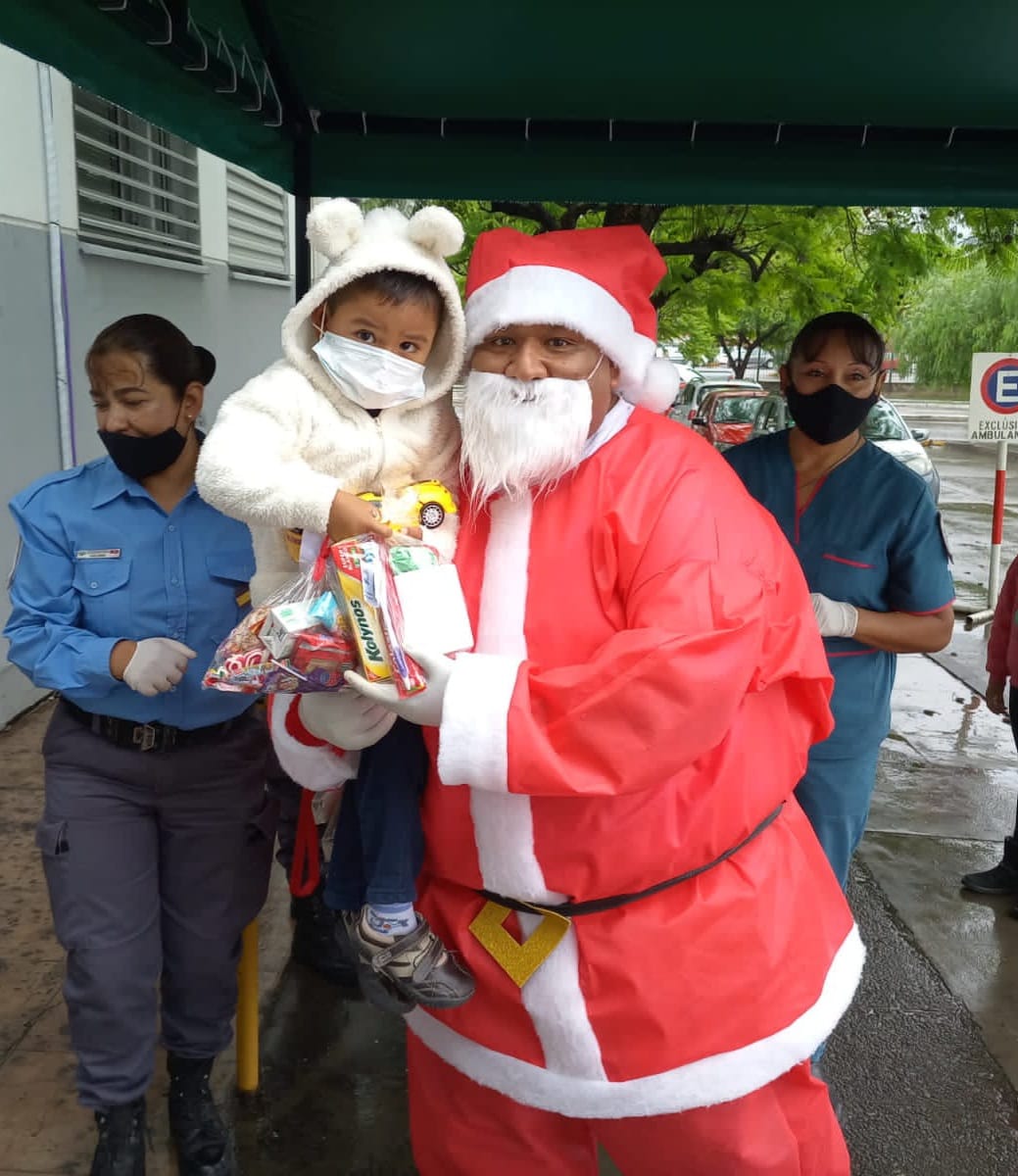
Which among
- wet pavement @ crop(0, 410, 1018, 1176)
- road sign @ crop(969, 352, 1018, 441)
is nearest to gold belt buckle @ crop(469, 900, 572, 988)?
wet pavement @ crop(0, 410, 1018, 1176)

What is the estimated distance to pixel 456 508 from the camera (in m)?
1.81

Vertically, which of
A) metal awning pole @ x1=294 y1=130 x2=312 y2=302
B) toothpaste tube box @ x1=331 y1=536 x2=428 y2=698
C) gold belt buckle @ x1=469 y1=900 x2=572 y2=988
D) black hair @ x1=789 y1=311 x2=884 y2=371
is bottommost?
gold belt buckle @ x1=469 y1=900 x2=572 y2=988

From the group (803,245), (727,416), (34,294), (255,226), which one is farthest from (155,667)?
(727,416)

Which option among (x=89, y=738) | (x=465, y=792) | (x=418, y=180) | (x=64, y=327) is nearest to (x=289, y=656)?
(x=465, y=792)

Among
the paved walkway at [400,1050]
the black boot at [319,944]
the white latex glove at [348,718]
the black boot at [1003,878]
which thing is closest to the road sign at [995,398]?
the paved walkway at [400,1050]

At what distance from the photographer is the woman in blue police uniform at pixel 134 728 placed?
7.70 ft

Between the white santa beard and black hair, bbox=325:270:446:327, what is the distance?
8.0 inches

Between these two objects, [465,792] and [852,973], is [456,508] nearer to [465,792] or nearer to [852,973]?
[465,792]

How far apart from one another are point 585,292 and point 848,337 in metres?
1.46

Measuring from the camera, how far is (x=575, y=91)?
3.04 metres

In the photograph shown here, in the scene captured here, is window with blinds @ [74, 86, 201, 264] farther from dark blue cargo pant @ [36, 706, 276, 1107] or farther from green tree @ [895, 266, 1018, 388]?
green tree @ [895, 266, 1018, 388]

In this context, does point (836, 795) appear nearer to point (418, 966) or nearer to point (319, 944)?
point (418, 966)

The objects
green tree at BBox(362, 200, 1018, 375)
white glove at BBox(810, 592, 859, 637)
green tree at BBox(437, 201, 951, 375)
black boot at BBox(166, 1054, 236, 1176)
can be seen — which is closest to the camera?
black boot at BBox(166, 1054, 236, 1176)

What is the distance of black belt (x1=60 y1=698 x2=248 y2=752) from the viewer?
2.41 m
